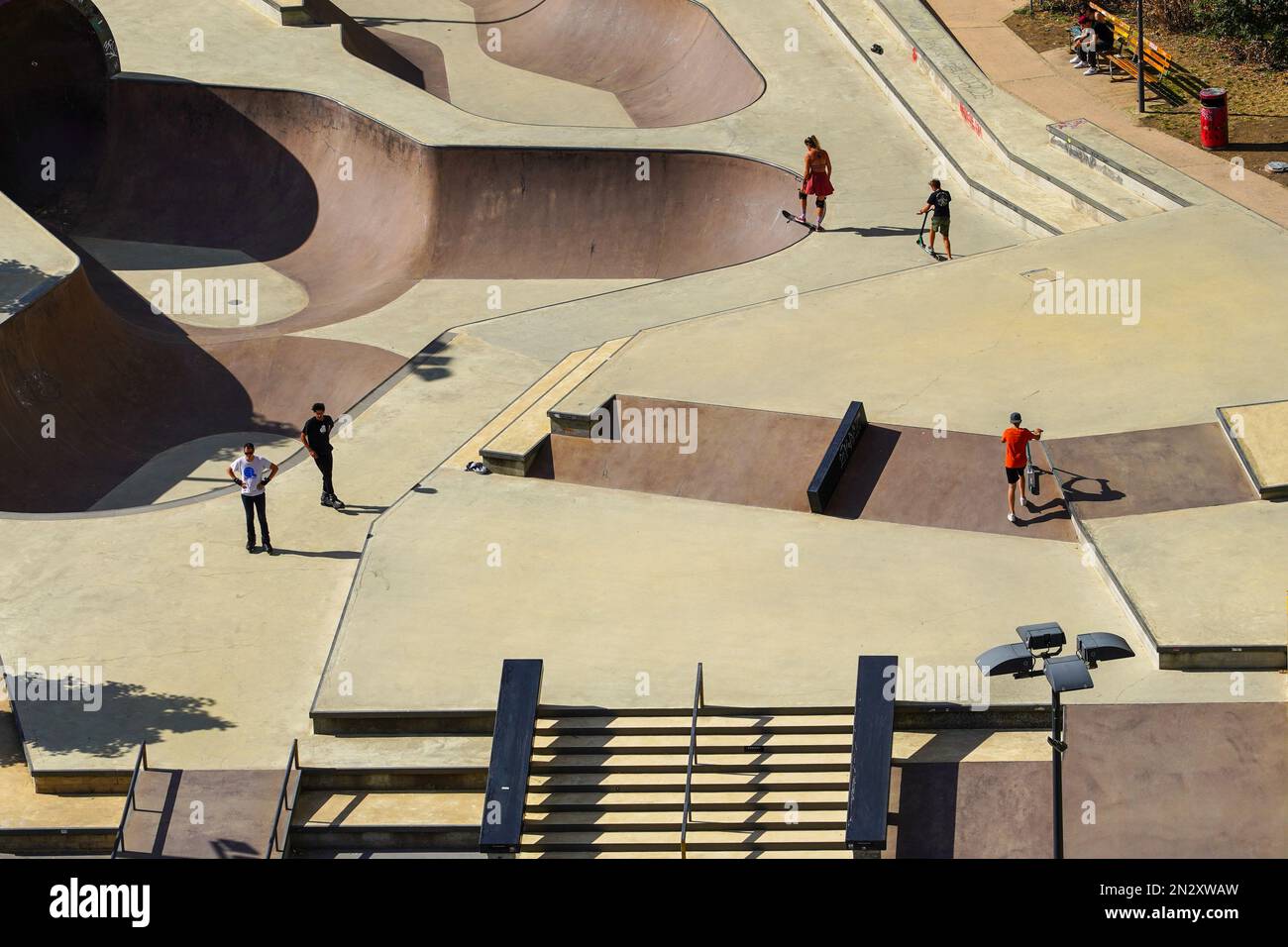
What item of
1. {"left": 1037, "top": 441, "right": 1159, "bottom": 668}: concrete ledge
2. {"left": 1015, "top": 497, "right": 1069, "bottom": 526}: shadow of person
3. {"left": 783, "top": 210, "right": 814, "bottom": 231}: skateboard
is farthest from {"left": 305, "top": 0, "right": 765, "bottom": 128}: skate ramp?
{"left": 1015, "top": 497, "right": 1069, "bottom": 526}: shadow of person

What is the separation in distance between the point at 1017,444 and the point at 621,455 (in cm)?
458

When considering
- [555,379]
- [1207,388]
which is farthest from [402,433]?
[1207,388]

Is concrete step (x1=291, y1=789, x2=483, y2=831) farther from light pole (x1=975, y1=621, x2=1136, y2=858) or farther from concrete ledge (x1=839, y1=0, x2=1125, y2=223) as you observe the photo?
concrete ledge (x1=839, y1=0, x2=1125, y2=223)

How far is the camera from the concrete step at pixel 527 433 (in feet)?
66.2

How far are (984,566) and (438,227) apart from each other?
13569 millimetres

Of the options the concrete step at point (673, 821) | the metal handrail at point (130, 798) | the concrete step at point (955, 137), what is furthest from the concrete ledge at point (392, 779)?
the concrete step at point (955, 137)

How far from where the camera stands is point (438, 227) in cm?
2869

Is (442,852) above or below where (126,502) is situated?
below

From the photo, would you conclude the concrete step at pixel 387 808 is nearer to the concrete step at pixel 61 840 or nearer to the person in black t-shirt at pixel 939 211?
the concrete step at pixel 61 840

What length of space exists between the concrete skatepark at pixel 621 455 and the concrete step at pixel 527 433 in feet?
0.23

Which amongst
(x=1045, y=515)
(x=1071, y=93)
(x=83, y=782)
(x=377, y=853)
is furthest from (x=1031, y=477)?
(x=1071, y=93)

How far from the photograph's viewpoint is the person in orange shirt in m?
18.0
